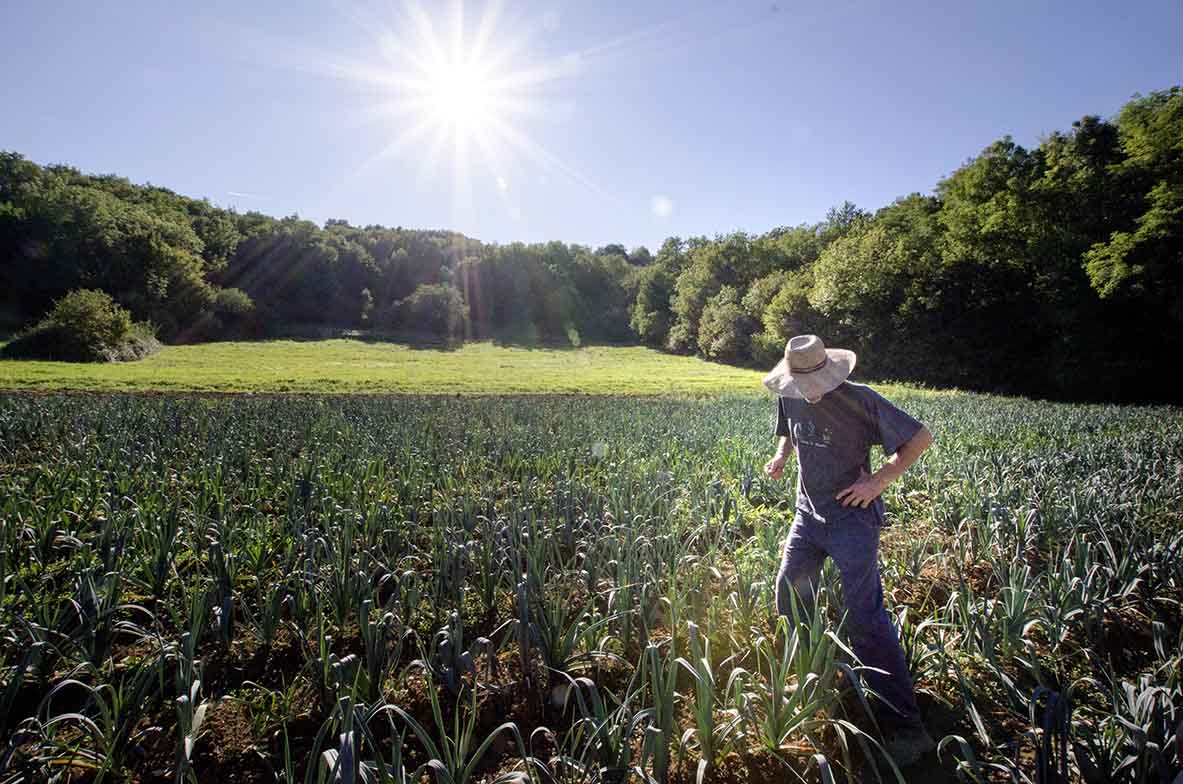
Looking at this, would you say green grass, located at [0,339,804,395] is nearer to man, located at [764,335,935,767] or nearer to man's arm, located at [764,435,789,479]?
man's arm, located at [764,435,789,479]

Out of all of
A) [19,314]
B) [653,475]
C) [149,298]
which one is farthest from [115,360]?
[653,475]

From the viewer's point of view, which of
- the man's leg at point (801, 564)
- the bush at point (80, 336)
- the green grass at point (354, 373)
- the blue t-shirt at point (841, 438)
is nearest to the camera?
the blue t-shirt at point (841, 438)

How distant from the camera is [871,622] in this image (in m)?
2.48

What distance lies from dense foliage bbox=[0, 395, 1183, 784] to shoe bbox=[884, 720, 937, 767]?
8 centimetres

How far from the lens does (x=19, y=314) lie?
1690 inches

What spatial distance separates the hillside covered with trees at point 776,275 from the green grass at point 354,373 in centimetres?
967

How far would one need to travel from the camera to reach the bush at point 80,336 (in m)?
29.9

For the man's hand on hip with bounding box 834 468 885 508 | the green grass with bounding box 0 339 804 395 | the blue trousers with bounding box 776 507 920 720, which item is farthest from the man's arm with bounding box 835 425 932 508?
the green grass with bounding box 0 339 804 395

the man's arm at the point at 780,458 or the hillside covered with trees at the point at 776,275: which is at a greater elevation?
the hillside covered with trees at the point at 776,275

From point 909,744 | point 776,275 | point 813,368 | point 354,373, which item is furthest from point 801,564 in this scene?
point 776,275

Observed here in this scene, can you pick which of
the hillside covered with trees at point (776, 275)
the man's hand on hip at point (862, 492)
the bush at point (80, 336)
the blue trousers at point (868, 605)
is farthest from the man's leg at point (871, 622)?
the bush at point (80, 336)

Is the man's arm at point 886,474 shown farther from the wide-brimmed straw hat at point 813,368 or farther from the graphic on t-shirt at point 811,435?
the wide-brimmed straw hat at point 813,368

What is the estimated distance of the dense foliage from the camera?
84.8 inches

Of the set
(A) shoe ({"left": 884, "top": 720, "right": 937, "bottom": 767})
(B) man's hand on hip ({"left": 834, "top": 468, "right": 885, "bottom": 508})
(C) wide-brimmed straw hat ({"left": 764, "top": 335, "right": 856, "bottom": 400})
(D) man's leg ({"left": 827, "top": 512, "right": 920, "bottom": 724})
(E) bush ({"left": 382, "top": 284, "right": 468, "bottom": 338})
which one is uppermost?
(E) bush ({"left": 382, "top": 284, "right": 468, "bottom": 338})
